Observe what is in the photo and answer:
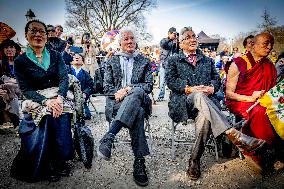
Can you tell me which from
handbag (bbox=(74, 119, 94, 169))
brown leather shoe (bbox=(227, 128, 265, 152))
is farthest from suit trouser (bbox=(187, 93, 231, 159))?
handbag (bbox=(74, 119, 94, 169))

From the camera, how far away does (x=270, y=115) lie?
9.19 feet

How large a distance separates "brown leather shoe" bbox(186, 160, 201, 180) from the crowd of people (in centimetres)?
1

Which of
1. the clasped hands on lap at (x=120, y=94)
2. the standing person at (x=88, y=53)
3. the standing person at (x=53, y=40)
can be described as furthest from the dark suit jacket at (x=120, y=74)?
the standing person at (x=88, y=53)

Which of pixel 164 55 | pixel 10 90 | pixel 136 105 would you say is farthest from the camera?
pixel 164 55

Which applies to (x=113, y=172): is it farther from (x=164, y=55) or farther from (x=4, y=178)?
(x=164, y=55)

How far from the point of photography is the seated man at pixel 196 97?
2.65 m

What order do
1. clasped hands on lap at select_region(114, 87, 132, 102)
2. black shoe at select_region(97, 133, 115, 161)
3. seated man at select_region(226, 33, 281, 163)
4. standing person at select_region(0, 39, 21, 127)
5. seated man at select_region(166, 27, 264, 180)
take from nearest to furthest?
black shoe at select_region(97, 133, 115, 161)
seated man at select_region(166, 27, 264, 180)
clasped hands on lap at select_region(114, 87, 132, 102)
seated man at select_region(226, 33, 281, 163)
standing person at select_region(0, 39, 21, 127)

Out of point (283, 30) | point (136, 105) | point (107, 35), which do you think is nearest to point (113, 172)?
point (136, 105)

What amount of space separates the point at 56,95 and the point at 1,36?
3.32 meters

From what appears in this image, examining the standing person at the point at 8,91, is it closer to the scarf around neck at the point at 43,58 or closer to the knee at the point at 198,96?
the scarf around neck at the point at 43,58

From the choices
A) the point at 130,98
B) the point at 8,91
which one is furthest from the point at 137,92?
→ the point at 8,91

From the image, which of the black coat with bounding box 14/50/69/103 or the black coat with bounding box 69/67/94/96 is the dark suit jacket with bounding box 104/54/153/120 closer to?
the black coat with bounding box 14/50/69/103

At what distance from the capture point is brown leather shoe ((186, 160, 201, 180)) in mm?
2771

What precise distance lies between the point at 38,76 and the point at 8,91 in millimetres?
2357
